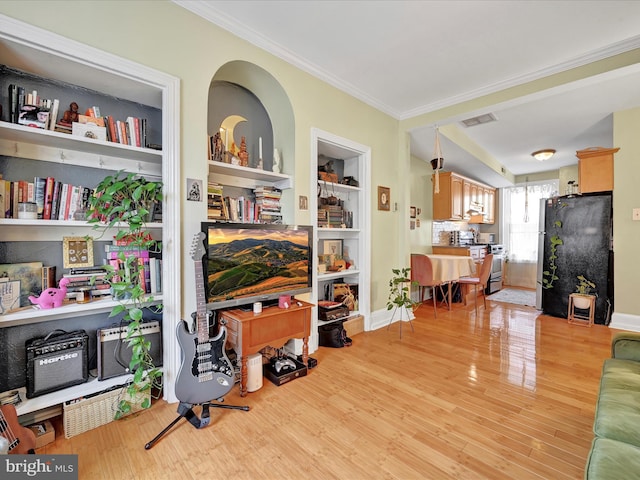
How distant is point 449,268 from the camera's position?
168 inches

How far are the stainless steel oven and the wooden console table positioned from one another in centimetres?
469

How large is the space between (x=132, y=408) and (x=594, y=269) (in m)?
5.24

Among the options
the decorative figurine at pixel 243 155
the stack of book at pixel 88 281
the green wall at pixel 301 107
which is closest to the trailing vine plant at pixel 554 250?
the green wall at pixel 301 107

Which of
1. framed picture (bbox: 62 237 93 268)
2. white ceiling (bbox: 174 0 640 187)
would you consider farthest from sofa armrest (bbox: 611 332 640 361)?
framed picture (bbox: 62 237 93 268)

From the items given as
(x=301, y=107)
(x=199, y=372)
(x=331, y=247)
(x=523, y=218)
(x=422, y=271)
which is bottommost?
(x=199, y=372)

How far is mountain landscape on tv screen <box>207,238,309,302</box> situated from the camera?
6.81ft

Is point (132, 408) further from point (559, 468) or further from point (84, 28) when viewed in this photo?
point (559, 468)

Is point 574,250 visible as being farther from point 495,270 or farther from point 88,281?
point 88,281

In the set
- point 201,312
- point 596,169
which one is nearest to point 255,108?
point 201,312

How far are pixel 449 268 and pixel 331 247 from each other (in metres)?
1.91

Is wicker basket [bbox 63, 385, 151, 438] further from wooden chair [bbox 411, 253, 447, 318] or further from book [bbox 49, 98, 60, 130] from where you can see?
wooden chair [bbox 411, 253, 447, 318]

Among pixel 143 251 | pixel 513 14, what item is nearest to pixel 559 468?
pixel 143 251

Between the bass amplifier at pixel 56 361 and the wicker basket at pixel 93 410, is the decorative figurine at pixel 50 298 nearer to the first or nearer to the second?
the bass amplifier at pixel 56 361

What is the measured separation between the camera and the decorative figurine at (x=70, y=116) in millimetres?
1783
